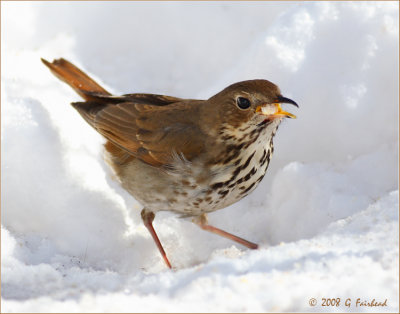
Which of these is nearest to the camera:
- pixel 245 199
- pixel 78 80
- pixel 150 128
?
pixel 150 128

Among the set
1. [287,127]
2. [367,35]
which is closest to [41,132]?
[287,127]

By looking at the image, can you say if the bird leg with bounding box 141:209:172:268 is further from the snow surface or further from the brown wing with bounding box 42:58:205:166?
the brown wing with bounding box 42:58:205:166

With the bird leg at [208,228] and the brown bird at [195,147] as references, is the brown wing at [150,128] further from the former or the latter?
the bird leg at [208,228]

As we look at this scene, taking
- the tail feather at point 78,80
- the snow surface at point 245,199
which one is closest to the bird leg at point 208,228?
the snow surface at point 245,199

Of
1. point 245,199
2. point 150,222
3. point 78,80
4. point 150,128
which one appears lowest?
point 150,222

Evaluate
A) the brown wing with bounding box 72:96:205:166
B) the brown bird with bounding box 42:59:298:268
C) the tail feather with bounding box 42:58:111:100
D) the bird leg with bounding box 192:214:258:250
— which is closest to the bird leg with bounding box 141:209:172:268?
the brown bird with bounding box 42:59:298:268

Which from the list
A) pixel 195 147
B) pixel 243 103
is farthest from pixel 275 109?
pixel 195 147

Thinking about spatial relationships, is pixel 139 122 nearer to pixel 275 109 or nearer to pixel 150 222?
pixel 150 222
